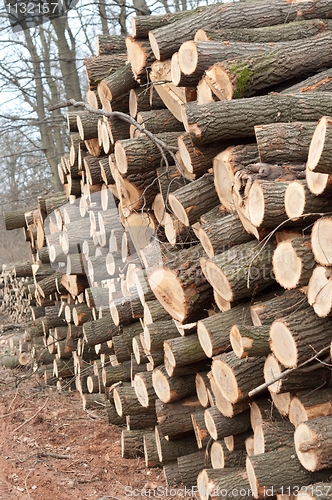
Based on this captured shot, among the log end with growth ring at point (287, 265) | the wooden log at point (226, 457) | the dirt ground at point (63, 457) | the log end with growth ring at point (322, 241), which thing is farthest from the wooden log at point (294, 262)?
the dirt ground at point (63, 457)

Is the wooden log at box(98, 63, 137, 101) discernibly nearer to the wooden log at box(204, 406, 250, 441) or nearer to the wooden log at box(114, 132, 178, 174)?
the wooden log at box(114, 132, 178, 174)

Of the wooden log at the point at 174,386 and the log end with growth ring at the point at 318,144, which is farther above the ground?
the log end with growth ring at the point at 318,144

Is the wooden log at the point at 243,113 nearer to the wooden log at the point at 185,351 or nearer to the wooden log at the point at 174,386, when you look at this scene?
the wooden log at the point at 185,351

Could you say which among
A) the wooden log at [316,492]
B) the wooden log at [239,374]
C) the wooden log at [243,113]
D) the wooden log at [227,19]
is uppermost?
the wooden log at [227,19]

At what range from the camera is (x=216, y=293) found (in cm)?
388

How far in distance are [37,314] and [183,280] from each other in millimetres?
4959

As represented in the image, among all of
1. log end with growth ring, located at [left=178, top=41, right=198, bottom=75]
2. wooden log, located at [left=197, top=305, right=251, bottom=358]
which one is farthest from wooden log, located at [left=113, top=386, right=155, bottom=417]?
log end with growth ring, located at [left=178, top=41, right=198, bottom=75]

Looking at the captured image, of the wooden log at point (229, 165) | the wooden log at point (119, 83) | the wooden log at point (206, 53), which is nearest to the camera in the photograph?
the wooden log at point (229, 165)

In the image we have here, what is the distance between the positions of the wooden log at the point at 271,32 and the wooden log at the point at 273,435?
261cm

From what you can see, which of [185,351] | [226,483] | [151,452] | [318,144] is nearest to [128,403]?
[151,452]

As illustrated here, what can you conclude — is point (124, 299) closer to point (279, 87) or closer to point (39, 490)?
point (39, 490)

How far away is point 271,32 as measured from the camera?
4.59 m

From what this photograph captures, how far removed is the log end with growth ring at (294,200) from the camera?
3074 millimetres

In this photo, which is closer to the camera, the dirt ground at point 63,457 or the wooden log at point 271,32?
the wooden log at point 271,32
